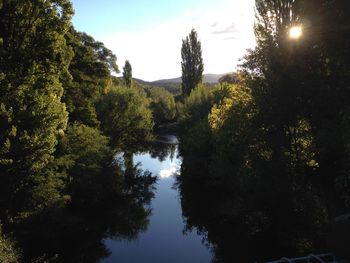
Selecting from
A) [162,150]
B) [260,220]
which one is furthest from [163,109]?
[260,220]

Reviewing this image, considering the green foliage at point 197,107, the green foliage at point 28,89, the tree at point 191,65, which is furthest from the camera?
the tree at point 191,65

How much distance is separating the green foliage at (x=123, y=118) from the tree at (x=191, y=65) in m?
28.8

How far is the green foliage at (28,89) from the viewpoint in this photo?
1770 cm

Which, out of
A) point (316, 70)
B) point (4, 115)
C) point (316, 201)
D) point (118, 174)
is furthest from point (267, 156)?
point (118, 174)

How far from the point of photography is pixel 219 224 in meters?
27.3

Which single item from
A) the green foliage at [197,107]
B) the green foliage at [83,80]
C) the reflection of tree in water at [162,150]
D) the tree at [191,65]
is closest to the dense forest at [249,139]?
the green foliage at [83,80]

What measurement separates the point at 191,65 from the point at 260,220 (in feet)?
180

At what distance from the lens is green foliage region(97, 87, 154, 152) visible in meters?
40.7

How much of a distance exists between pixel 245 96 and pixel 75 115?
14.9 metres

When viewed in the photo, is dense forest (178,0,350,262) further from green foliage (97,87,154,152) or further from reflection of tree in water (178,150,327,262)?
green foliage (97,87,154,152)

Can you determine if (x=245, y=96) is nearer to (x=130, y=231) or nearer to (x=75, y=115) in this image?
(x=130, y=231)

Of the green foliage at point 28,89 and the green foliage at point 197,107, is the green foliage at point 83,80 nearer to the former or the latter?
the green foliage at point 28,89

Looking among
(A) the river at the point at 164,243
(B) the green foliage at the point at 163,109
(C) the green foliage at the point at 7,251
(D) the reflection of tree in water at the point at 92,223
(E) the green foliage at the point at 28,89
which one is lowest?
(A) the river at the point at 164,243

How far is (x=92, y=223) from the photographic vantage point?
2683 cm
